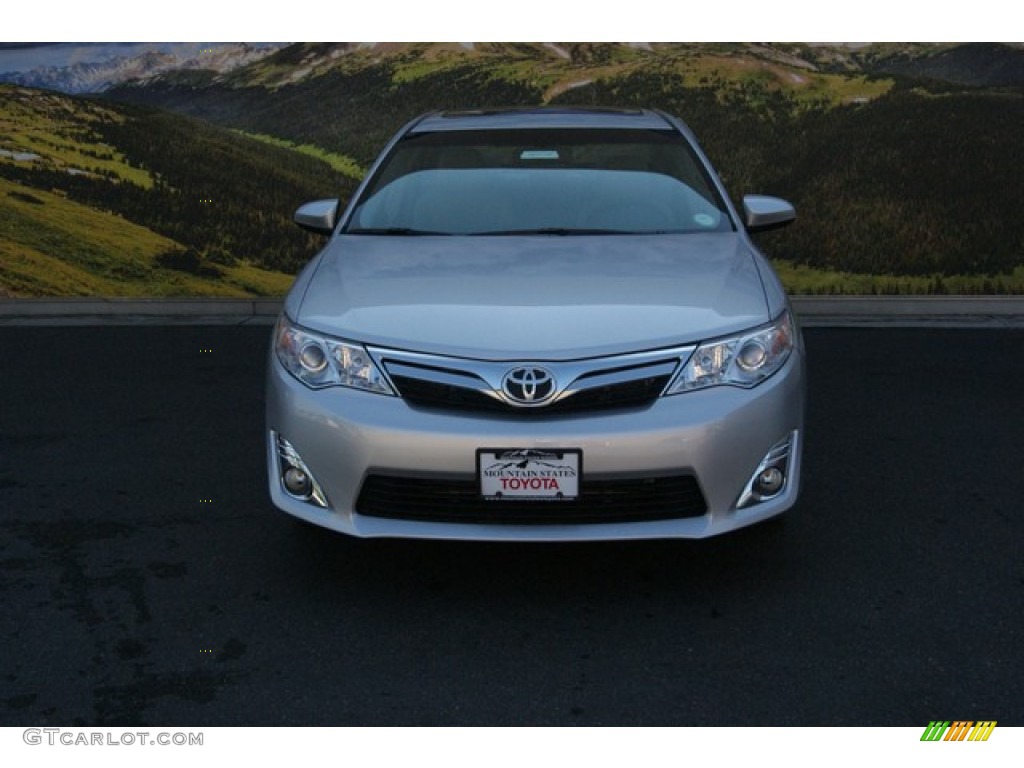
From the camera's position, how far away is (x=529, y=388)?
13.2 feet

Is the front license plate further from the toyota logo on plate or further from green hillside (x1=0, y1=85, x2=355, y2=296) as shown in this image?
green hillside (x1=0, y1=85, x2=355, y2=296)

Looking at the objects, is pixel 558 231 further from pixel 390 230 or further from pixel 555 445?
pixel 555 445

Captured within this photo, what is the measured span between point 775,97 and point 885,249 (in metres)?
1.68

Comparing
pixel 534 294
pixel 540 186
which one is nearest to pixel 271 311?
pixel 540 186

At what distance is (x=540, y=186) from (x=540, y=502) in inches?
78.7

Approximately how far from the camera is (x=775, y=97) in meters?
11.8

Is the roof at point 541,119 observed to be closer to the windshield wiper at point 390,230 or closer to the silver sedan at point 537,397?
the windshield wiper at point 390,230

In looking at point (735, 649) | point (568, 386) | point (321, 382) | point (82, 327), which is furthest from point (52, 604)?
point (82, 327)

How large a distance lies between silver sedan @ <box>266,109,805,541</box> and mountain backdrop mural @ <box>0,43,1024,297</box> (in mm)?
6986

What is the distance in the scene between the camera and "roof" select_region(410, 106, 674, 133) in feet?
20.0

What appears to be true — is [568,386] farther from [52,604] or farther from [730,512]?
[52,604]

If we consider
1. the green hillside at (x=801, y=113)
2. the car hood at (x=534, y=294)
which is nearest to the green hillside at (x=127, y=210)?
the green hillside at (x=801, y=113)
